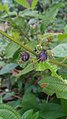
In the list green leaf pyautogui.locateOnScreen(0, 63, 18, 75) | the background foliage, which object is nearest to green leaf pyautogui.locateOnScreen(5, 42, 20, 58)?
the background foliage

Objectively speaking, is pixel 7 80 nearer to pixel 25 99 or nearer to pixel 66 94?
pixel 25 99

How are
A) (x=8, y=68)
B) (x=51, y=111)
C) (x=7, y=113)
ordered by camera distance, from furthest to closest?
(x=8, y=68) < (x=51, y=111) < (x=7, y=113)

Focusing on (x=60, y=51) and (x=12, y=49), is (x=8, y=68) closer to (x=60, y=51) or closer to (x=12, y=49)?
(x=12, y=49)

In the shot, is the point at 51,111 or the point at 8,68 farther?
the point at 8,68

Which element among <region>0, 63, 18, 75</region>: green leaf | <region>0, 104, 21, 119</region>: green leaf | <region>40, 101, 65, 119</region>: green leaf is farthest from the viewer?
<region>0, 63, 18, 75</region>: green leaf

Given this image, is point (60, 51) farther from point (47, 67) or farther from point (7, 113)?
point (7, 113)

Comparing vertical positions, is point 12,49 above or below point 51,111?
above

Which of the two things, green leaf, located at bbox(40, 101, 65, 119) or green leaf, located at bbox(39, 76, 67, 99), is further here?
green leaf, located at bbox(40, 101, 65, 119)

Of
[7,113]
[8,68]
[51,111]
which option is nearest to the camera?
[7,113]

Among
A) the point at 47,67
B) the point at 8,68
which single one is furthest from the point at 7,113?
the point at 8,68

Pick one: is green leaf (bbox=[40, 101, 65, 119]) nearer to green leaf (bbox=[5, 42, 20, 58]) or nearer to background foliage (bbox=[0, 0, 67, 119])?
background foliage (bbox=[0, 0, 67, 119])

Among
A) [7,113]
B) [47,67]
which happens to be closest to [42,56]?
[47,67]

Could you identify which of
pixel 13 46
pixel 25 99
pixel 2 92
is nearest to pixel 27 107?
pixel 25 99
